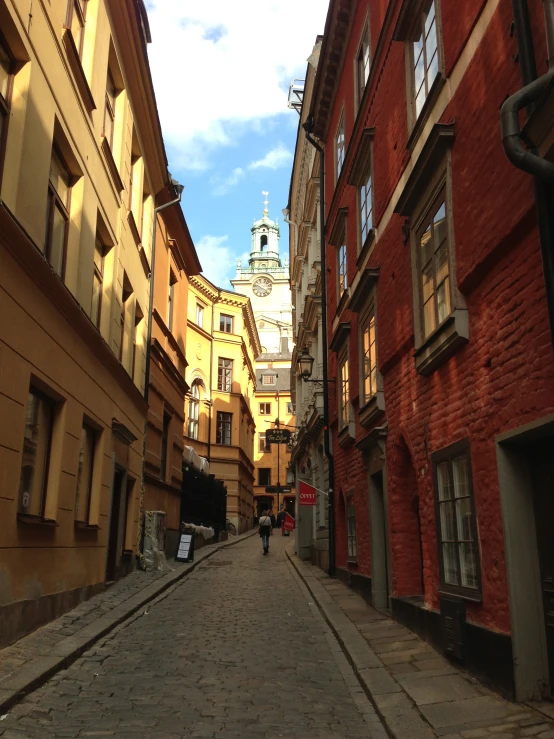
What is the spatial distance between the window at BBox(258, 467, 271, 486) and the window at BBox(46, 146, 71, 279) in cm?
5715

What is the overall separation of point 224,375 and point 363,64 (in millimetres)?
29797

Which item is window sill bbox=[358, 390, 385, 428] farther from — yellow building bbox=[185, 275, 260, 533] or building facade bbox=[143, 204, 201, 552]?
yellow building bbox=[185, 275, 260, 533]

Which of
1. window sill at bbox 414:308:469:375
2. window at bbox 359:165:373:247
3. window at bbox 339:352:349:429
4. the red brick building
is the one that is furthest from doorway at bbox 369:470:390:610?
window at bbox 359:165:373:247

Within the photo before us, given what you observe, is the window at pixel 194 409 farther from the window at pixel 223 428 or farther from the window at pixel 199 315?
the window at pixel 199 315

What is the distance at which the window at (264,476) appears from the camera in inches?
2603

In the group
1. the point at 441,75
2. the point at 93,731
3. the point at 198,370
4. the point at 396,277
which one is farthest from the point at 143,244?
the point at 198,370

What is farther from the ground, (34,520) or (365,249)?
(365,249)

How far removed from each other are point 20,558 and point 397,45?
29.6ft

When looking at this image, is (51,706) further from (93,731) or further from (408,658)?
(408,658)

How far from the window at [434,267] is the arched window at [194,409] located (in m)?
29.4

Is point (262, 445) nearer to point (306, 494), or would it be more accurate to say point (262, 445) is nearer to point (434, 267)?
point (306, 494)

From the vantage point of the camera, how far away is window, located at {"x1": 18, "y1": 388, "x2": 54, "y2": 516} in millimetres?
8383

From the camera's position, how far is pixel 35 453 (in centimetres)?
877

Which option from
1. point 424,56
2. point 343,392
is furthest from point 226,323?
point 424,56
